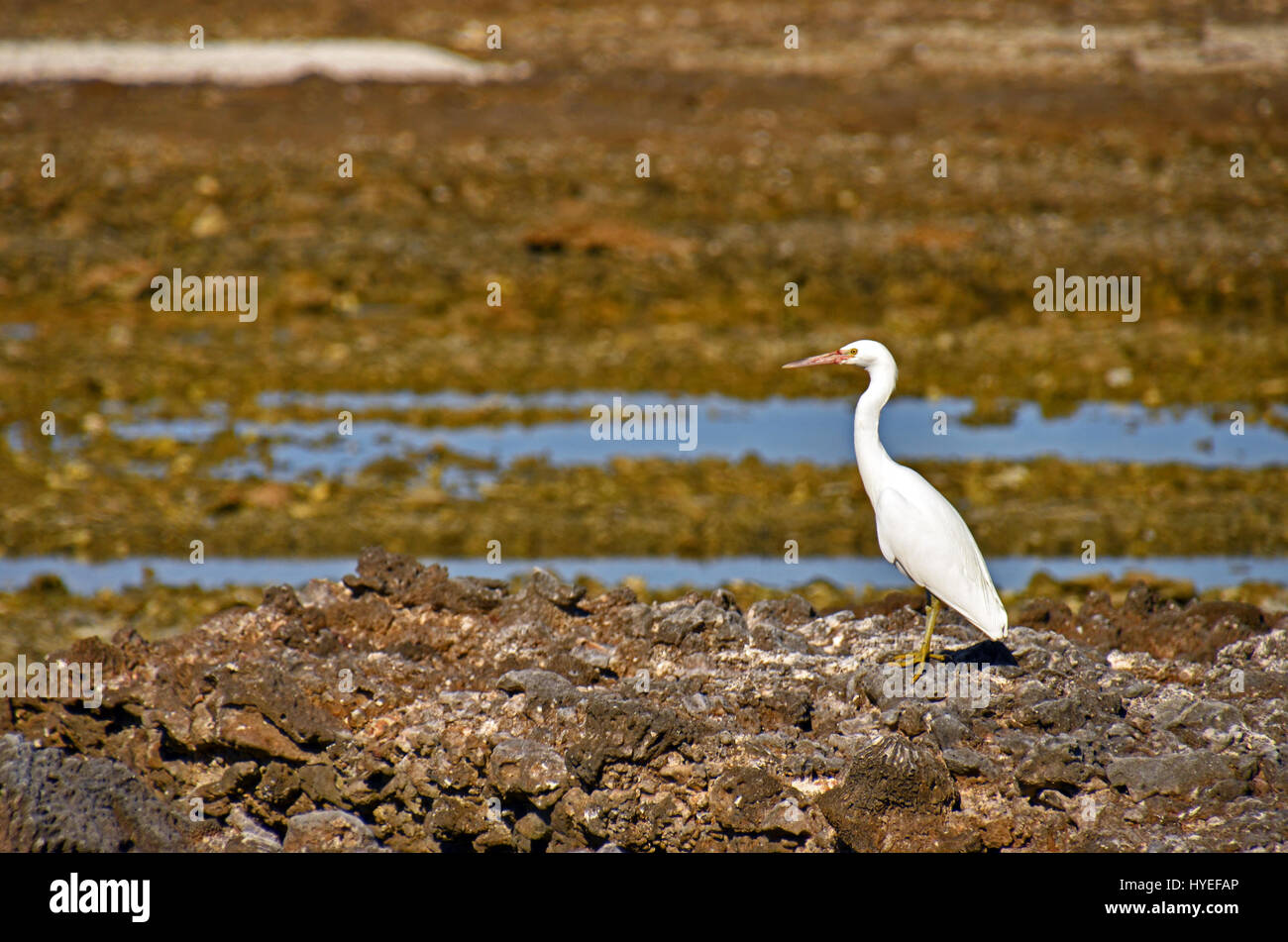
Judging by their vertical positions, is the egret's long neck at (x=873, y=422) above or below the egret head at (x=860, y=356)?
below

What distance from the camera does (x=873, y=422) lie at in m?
7.53

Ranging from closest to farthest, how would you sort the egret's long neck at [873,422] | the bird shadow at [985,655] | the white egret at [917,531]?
1. the white egret at [917,531]
2. the bird shadow at [985,655]
3. the egret's long neck at [873,422]

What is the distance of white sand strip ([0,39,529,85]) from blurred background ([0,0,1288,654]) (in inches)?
28.7

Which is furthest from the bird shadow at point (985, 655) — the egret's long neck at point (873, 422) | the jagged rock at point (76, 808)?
the jagged rock at point (76, 808)

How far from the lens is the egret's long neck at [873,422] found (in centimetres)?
746

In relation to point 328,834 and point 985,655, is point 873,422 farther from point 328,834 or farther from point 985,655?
point 328,834

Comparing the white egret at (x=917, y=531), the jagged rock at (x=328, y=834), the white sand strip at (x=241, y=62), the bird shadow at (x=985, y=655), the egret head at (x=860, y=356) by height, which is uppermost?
the white sand strip at (x=241, y=62)

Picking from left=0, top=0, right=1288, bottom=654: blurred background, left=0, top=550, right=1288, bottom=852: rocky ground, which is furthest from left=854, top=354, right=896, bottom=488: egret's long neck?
left=0, top=0, right=1288, bottom=654: blurred background

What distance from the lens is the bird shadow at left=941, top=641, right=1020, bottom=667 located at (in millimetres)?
7357

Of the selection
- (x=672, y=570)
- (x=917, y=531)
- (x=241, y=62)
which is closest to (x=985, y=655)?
(x=917, y=531)

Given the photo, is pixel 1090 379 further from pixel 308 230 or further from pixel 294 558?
pixel 308 230

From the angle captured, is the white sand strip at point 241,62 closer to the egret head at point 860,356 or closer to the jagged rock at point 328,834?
the egret head at point 860,356

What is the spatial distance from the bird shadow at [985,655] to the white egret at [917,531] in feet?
0.50
